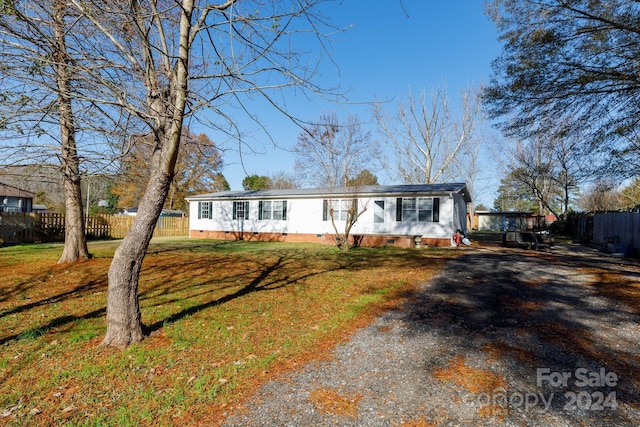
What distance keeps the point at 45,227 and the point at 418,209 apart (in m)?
18.4

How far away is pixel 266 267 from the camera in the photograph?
9.41m

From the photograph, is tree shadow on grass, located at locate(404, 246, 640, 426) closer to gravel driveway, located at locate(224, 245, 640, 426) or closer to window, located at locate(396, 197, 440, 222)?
gravel driveway, located at locate(224, 245, 640, 426)

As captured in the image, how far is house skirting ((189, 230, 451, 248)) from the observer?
50.3 feet

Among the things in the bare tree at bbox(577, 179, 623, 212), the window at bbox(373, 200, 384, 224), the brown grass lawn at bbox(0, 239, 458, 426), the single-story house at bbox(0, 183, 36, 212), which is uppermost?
the bare tree at bbox(577, 179, 623, 212)

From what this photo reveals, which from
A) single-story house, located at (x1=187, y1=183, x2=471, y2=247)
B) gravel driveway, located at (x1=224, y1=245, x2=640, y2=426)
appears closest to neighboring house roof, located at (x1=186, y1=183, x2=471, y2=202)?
single-story house, located at (x1=187, y1=183, x2=471, y2=247)

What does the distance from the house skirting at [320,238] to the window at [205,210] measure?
1.01m

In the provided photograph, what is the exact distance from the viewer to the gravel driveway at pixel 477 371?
8.32ft

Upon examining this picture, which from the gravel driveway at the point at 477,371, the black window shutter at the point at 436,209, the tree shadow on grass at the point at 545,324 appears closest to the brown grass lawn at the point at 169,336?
the gravel driveway at the point at 477,371

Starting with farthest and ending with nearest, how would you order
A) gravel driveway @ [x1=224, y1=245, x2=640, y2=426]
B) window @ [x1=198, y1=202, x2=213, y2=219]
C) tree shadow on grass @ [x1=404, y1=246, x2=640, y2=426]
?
window @ [x1=198, y1=202, x2=213, y2=219] → tree shadow on grass @ [x1=404, y1=246, x2=640, y2=426] → gravel driveway @ [x1=224, y1=245, x2=640, y2=426]

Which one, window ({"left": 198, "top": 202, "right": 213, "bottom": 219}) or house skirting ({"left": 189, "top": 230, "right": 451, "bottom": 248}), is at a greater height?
window ({"left": 198, "top": 202, "right": 213, "bottom": 219})

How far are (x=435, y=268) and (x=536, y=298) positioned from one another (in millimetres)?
3218

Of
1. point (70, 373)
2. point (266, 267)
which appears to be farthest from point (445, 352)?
point (266, 267)

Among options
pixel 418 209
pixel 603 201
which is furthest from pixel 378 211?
pixel 603 201

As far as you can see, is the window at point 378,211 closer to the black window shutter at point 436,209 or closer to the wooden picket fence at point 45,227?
the black window shutter at point 436,209
